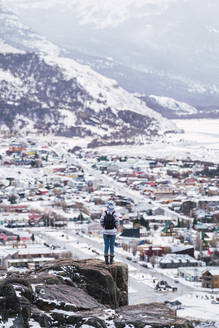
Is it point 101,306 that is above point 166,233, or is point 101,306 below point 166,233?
above

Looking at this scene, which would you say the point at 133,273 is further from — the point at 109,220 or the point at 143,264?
the point at 109,220

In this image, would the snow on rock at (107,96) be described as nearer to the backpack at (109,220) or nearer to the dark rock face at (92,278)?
the backpack at (109,220)

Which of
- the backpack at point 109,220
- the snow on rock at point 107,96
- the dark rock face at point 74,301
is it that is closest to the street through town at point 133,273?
the backpack at point 109,220

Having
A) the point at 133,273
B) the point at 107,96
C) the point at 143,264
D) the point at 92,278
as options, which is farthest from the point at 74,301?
the point at 107,96

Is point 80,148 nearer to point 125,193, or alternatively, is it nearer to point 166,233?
point 125,193

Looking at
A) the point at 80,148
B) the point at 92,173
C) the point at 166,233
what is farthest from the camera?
the point at 80,148

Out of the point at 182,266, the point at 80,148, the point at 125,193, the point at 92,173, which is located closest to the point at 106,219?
the point at 182,266
